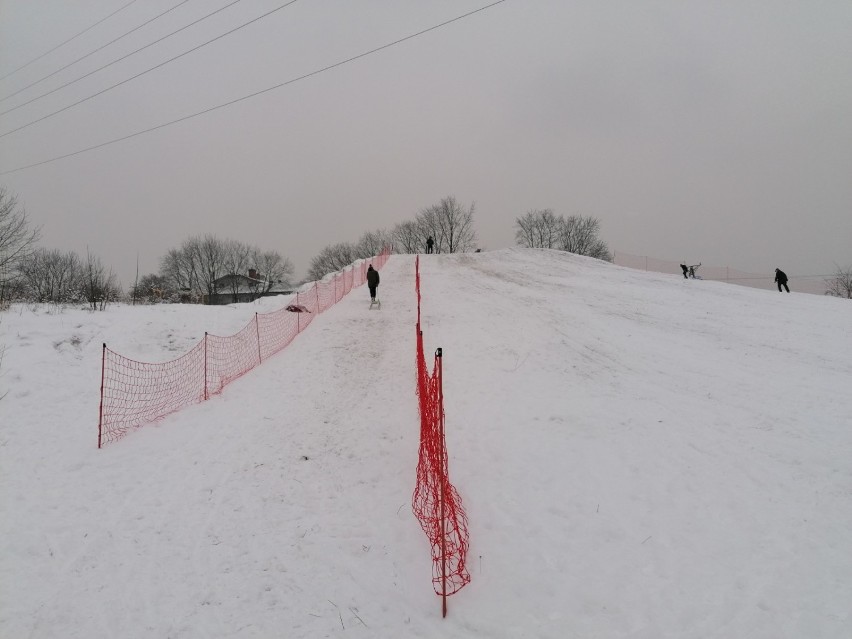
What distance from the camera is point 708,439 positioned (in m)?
7.82

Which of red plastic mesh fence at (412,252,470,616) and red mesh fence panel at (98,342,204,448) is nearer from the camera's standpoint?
red plastic mesh fence at (412,252,470,616)

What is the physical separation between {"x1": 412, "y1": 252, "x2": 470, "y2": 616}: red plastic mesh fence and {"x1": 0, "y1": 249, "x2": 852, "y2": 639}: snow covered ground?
0.18 m

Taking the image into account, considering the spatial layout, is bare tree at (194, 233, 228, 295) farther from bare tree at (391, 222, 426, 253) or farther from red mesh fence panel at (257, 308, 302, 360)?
red mesh fence panel at (257, 308, 302, 360)

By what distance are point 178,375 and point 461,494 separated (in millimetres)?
9225

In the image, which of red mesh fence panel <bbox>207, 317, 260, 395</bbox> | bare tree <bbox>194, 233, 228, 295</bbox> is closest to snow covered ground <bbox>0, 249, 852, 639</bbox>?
red mesh fence panel <bbox>207, 317, 260, 395</bbox>

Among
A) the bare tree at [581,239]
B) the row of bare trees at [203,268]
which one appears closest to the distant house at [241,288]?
the row of bare trees at [203,268]

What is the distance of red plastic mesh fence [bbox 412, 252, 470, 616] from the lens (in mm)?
4734

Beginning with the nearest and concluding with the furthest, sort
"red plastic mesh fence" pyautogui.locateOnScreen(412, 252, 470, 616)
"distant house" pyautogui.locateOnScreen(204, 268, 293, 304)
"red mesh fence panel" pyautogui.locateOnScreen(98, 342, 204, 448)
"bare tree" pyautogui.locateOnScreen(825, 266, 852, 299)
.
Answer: "red plastic mesh fence" pyautogui.locateOnScreen(412, 252, 470, 616) → "red mesh fence panel" pyautogui.locateOnScreen(98, 342, 204, 448) → "bare tree" pyautogui.locateOnScreen(825, 266, 852, 299) → "distant house" pyautogui.locateOnScreen(204, 268, 293, 304)

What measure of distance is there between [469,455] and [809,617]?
4.57 metres

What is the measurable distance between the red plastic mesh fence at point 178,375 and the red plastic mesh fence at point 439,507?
584 cm

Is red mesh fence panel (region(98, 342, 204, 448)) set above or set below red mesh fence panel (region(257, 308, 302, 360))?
below

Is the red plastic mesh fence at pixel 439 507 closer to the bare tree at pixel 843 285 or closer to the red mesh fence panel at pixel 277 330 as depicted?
the red mesh fence panel at pixel 277 330

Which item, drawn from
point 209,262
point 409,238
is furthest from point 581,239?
point 209,262

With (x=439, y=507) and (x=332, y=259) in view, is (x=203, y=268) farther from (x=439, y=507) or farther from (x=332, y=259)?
(x=439, y=507)
